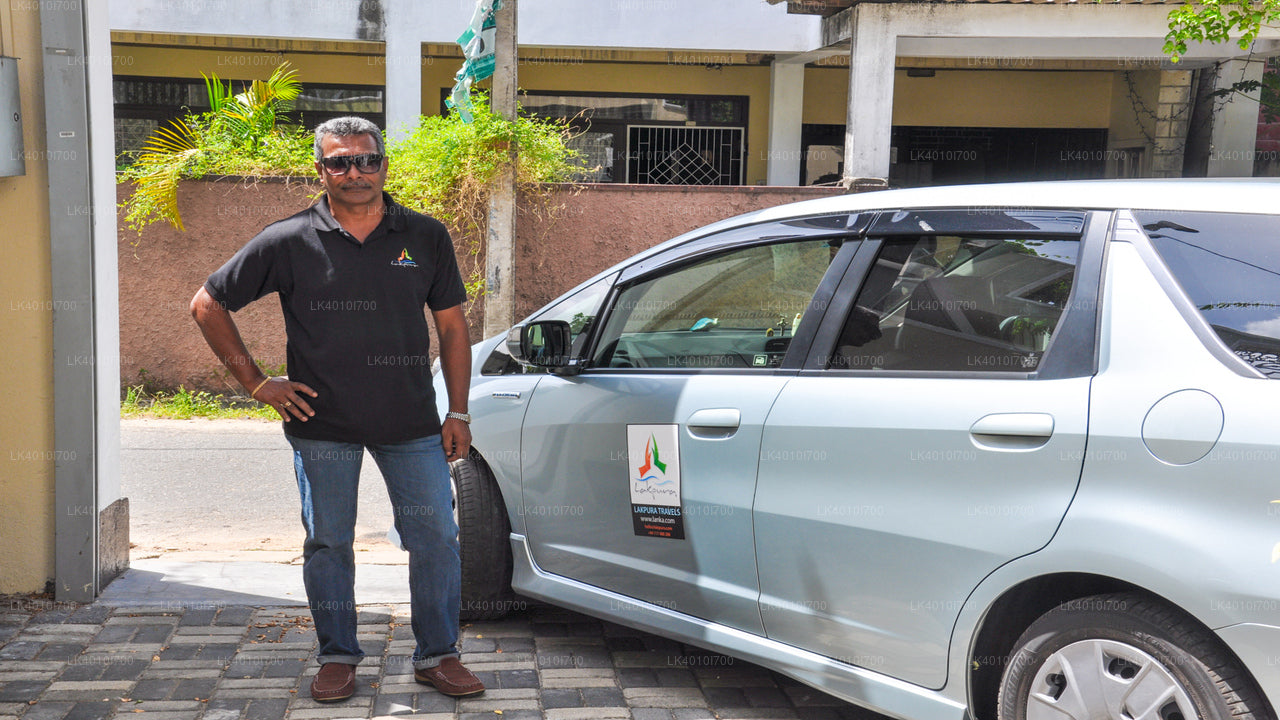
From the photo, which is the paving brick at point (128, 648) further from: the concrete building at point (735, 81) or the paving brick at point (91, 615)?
the concrete building at point (735, 81)

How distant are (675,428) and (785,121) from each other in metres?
11.5

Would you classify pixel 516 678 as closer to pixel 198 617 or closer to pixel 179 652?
pixel 179 652

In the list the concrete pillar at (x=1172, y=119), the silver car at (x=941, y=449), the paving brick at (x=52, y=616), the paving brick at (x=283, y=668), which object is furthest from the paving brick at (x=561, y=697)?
the concrete pillar at (x=1172, y=119)

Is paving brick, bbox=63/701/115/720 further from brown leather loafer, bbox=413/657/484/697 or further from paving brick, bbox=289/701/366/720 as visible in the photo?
brown leather loafer, bbox=413/657/484/697

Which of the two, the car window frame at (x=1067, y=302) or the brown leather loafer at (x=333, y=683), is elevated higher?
the car window frame at (x=1067, y=302)

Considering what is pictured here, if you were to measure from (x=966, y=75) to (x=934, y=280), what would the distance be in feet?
43.3

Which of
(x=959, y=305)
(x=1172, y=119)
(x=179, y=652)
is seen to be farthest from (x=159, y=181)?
(x=1172, y=119)

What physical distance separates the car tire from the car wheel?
2.05 m

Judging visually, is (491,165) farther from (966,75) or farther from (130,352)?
(966,75)

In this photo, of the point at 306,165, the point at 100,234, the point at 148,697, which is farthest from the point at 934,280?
the point at 306,165

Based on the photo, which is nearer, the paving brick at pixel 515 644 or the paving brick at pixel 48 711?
the paving brick at pixel 48 711

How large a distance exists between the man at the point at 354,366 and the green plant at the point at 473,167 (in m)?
5.03

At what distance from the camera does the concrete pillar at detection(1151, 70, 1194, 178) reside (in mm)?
13547

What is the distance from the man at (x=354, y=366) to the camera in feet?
11.8
